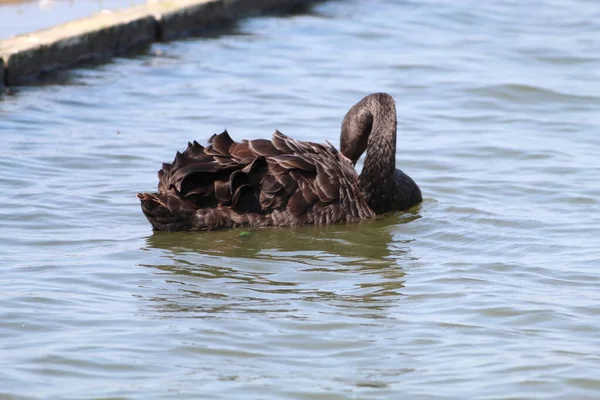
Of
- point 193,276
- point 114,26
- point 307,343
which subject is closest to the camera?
point 307,343

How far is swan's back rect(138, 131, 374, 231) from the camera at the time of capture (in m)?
6.70

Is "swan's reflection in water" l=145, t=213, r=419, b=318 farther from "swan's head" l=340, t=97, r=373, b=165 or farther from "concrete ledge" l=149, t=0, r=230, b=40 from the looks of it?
"concrete ledge" l=149, t=0, r=230, b=40

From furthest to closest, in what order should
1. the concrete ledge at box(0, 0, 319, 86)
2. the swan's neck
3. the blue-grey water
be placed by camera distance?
the concrete ledge at box(0, 0, 319, 86)
the swan's neck
the blue-grey water

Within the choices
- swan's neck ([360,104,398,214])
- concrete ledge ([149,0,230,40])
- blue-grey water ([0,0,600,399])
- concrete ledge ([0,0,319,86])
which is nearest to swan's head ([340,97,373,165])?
swan's neck ([360,104,398,214])

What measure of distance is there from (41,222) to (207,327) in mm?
2325

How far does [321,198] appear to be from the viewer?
276 inches

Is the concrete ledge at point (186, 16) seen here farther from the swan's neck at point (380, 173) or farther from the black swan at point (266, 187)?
the black swan at point (266, 187)

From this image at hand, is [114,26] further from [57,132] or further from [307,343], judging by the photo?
[307,343]

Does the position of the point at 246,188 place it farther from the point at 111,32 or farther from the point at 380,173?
the point at 111,32

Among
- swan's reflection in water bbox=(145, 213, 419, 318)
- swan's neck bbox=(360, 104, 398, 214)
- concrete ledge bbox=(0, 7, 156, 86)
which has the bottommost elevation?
swan's reflection in water bbox=(145, 213, 419, 318)

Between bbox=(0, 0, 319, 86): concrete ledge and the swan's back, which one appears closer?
the swan's back

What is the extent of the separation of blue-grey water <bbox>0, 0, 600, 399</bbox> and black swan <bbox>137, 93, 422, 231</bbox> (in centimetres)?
12

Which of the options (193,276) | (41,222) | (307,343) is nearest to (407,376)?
(307,343)

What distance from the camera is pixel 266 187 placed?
684cm
